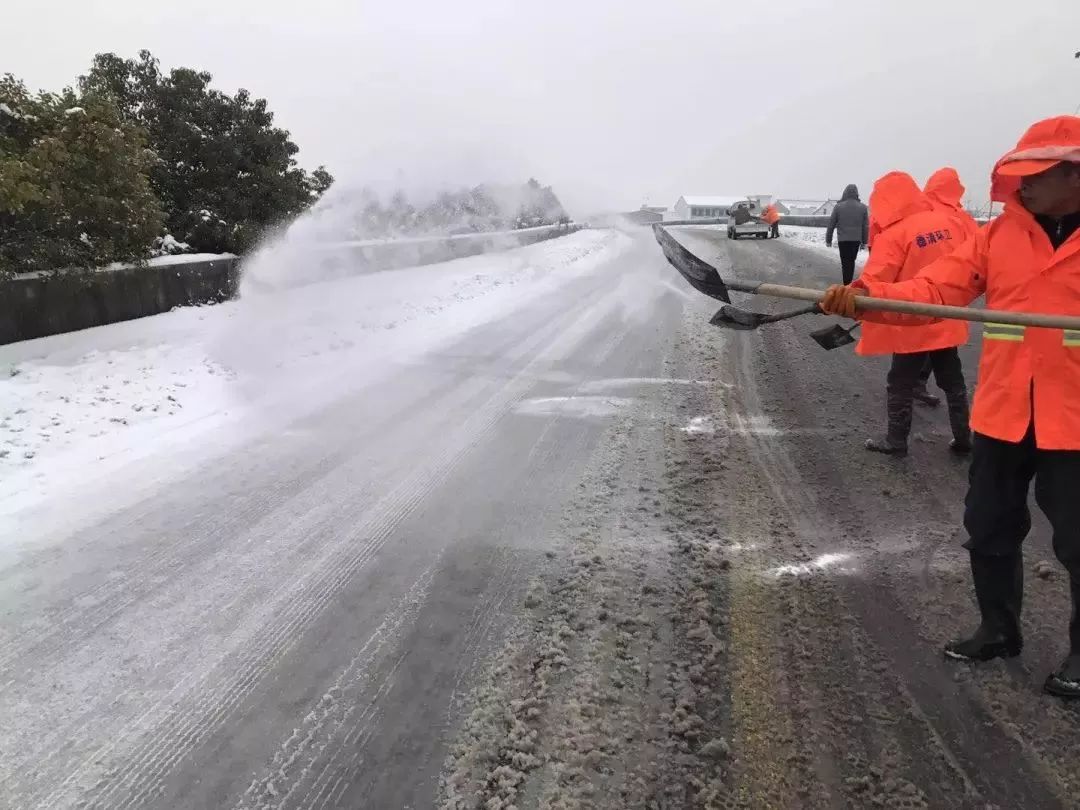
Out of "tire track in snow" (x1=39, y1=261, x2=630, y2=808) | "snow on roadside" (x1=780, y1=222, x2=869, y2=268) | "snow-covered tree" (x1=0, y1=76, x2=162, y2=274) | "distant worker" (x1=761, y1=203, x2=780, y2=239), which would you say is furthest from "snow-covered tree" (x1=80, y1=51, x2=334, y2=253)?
"distant worker" (x1=761, y1=203, x2=780, y2=239)

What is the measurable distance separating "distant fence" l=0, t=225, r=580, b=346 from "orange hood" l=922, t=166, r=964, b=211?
7.66 meters

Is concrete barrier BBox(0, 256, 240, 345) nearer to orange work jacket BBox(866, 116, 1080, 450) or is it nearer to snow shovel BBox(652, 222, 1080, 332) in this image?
snow shovel BBox(652, 222, 1080, 332)

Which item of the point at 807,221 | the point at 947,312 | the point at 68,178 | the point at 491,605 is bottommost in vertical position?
the point at 491,605

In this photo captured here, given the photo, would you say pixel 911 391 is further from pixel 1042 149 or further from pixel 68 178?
pixel 68 178

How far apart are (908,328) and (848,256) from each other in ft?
32.2

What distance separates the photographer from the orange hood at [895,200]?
4461 mm

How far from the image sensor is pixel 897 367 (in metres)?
4.84

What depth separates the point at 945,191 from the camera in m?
4.68

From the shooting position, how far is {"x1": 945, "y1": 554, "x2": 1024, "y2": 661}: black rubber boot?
2.52m

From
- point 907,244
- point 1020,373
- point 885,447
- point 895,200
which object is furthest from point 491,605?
point 895,200

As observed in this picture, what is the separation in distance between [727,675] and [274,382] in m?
5.38

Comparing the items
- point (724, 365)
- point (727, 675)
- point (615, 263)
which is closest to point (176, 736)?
point (727, 675)

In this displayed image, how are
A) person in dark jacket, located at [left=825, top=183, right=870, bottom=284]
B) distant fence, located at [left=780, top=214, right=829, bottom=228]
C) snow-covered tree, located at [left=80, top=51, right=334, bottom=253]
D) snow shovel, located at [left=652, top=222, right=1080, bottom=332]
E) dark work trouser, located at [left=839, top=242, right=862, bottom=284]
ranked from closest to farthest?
snow shovel, located at [left=652, top=222, right=1080, bottom=332] < snow-covered tree, located at [left=80, top=51, right=334, bottom=253] < person in dark jacket, located at [left=825, top=183, right=870, bottom=284] < dark work trouser, located at [left=839, top=242, right=862, bottom=284] < distant fence, located at [left=780, top=214, right=829, bottom=228]

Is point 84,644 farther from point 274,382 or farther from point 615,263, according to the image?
point 615,263
